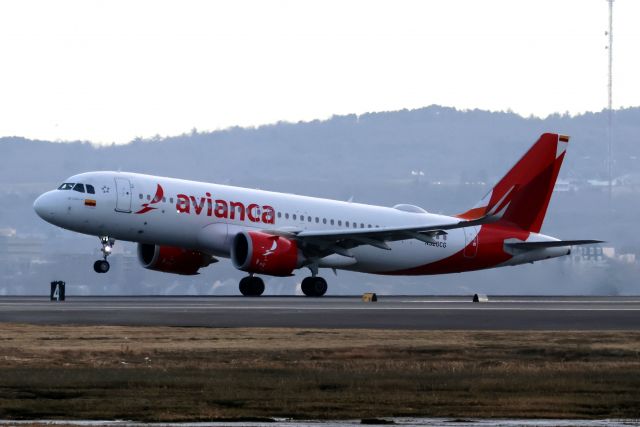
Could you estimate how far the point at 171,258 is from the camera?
6325cm

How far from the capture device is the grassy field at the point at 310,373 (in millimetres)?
21156

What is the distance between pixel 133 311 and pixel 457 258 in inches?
1033

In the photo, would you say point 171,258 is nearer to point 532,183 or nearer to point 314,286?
point 314,286

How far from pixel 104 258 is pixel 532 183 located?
2138cm

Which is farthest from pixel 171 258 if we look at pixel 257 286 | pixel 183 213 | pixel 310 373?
pixel 310 373

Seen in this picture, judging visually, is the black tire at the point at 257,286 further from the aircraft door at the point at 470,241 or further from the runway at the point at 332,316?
the runway at the point at 332,316

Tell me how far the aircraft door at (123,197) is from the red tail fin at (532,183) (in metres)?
18.4

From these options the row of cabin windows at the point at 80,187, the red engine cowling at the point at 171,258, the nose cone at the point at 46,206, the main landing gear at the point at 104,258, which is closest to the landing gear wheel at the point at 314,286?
the red engine cowling at the point at 171,258

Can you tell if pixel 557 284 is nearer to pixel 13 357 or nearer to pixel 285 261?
pixel 285 261

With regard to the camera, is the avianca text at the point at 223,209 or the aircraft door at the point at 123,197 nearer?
the aircraft door at the point at 123,197

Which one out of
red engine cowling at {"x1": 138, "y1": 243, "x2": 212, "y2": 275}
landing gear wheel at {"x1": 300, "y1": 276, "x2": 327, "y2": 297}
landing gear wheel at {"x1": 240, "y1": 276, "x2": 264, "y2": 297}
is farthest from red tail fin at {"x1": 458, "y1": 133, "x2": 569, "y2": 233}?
red engine cowling at {"x1": 138, "y1": 243, "x2": 212, "y2": 275}

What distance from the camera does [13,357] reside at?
2802 cm

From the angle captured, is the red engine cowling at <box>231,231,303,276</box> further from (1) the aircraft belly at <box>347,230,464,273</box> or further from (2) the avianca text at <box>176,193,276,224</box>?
(1) the aircraft belly at <box>347,230,464,273</box>

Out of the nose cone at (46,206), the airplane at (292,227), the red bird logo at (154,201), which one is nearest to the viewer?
the red bird logo at (154,201)
